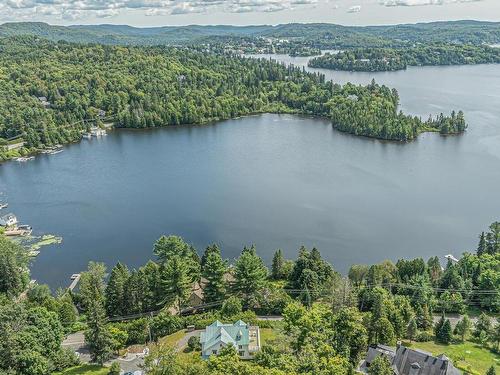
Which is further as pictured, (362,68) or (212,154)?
(362,68)

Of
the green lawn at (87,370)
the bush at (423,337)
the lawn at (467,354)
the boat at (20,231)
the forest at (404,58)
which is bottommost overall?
the lawn at (467,354)

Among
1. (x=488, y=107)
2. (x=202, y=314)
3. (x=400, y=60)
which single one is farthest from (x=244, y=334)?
(x=400, y=60)

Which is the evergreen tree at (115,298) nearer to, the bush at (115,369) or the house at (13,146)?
the bush at (115,369)

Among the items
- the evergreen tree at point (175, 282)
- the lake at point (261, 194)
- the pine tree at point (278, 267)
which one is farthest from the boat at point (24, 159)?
the pine tree at point (278, 267)

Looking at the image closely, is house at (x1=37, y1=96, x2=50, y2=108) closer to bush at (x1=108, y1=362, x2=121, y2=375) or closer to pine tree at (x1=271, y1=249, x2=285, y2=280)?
pine tree at (x1=271, y1=249, x2=285, y2=280)

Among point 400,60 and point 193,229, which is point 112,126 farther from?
point 400,60

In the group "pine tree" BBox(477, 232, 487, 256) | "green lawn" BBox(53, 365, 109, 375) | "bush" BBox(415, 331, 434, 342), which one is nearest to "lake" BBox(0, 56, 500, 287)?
"pine tree" BBox(477, 232, 487, 256)

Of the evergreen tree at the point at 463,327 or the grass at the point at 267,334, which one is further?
the evergreen tree at the point at 463,327
